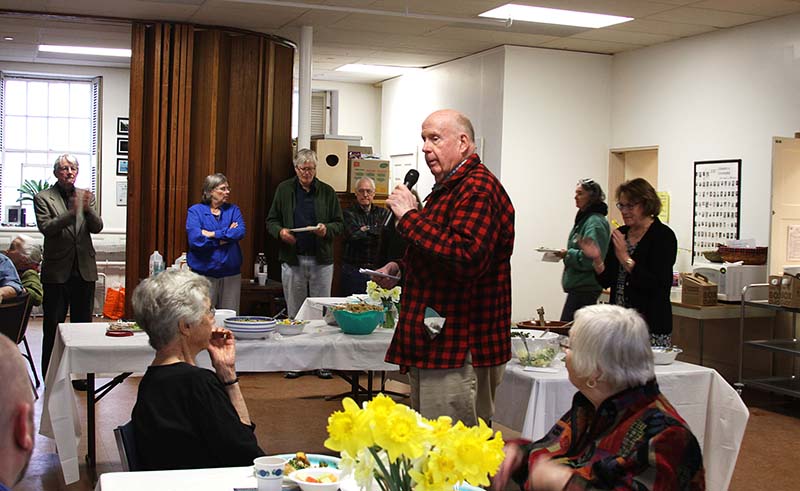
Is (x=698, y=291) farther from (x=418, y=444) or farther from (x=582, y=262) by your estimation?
(x=418, y=444)

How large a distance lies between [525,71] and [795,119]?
2767mm

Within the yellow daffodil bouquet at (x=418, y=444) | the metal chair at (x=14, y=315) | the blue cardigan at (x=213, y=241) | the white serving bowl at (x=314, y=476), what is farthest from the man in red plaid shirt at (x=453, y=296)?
the blue cardigan at (x=213, y=241)

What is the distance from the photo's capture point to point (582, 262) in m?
6.24

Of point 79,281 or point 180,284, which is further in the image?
point 79,281

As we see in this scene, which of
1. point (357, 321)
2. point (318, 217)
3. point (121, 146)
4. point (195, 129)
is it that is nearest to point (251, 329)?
point (357, 321)

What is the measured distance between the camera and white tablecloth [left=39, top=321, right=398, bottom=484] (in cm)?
412

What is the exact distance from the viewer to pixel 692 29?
26.1 feet

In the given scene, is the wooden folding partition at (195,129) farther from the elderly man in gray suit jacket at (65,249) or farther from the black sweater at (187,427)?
the black sweater at (187,427)

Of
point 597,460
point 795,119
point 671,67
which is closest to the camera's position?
point 597,460

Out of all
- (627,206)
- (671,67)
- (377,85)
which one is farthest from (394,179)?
(627,206)

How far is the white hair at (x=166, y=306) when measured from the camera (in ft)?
9.13

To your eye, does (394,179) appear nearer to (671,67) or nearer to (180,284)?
(671,67)

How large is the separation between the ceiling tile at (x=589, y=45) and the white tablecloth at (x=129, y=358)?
5.09m

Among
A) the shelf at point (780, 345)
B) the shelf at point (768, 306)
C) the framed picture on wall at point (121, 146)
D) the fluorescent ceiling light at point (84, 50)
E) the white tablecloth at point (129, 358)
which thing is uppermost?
the fluorescent ceiling light at point (84, 50)
